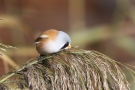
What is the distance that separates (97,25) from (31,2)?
0.42 m

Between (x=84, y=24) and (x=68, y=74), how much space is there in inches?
38.0

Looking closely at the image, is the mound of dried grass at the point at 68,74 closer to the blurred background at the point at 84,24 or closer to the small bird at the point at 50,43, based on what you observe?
the small bird at the point at 50,43

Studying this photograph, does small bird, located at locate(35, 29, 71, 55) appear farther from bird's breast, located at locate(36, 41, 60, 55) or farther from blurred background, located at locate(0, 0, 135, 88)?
blurred background, located at locate(0, 0, 135, 88)

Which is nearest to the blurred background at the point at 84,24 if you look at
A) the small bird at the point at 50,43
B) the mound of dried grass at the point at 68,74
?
the small bird at the point at 50,43

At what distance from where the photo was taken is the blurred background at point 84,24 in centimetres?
159

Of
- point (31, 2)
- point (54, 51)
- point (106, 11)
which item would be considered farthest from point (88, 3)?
point (54, 51)

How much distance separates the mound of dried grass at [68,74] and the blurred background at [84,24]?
31.1 inches

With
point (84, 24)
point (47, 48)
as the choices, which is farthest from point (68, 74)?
point (84, 24)

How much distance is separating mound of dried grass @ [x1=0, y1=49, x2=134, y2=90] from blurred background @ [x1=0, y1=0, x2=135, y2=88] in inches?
31.1

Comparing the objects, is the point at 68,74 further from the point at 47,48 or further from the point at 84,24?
the point at 84,24

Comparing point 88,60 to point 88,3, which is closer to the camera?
point 88,60

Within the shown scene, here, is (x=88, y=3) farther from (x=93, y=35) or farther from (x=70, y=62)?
(x=70, y=62)

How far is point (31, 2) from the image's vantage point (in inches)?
66.0

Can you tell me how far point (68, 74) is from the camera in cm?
74
